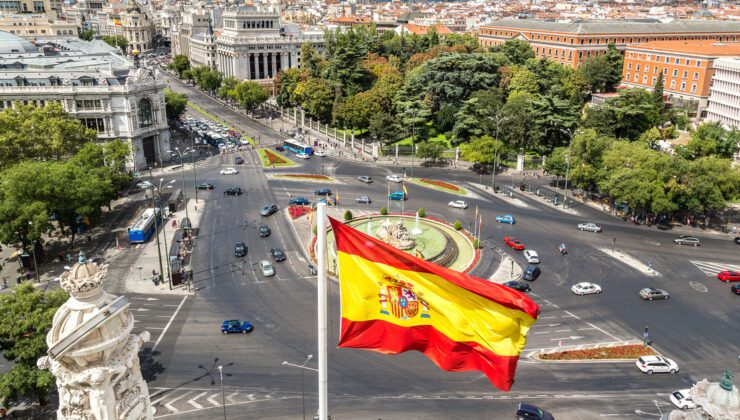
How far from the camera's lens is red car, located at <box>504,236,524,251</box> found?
6203 centimetres

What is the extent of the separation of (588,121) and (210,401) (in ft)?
271

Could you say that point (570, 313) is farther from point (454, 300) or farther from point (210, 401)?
point (454, 300)

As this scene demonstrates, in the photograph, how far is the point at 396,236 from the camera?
59438mm

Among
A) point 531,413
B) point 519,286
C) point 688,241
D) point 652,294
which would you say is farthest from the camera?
point 688,241

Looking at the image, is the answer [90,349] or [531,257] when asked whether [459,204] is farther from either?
[90,349]

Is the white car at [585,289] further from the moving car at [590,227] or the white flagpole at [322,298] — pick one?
the white flagpole at [322,298]

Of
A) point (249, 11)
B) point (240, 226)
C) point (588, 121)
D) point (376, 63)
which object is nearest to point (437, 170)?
point (588, 121)

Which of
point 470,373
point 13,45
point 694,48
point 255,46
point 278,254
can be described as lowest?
point 470,373

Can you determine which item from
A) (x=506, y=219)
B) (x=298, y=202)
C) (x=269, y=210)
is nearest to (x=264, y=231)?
(x=269, y=210)

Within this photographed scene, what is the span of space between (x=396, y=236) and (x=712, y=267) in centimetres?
3237

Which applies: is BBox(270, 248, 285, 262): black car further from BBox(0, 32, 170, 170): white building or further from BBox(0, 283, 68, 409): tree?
BBox(0, 32, 170, 170): white building

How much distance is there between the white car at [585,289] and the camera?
52.3 meters

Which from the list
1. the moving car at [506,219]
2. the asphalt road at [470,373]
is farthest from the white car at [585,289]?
the moving car at [506,219]

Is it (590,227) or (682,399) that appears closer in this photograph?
(682,399)
